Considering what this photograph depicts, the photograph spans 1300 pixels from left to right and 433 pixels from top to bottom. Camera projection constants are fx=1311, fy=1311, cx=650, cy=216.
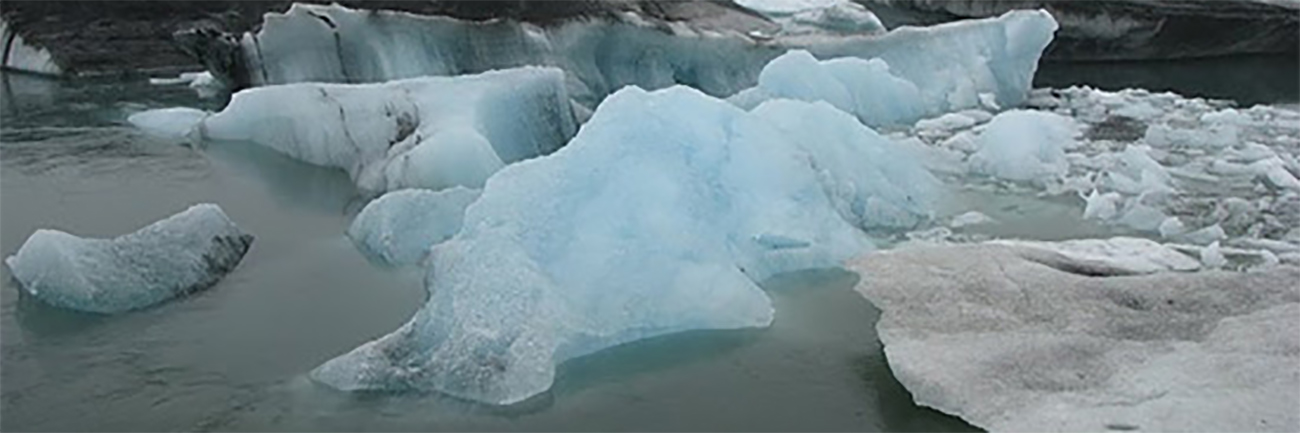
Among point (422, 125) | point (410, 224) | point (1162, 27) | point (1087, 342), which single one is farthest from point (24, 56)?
point (1162, 27)

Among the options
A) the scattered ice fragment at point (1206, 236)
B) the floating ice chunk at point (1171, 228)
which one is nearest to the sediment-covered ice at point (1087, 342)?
the scattered ice fragment at point (1206, 236)

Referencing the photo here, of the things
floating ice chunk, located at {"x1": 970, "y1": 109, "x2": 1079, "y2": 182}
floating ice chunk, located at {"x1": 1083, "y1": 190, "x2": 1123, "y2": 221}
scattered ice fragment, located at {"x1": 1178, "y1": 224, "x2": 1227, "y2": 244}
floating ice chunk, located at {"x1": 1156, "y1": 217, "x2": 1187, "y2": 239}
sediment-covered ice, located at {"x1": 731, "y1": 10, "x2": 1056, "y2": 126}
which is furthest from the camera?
sediment-covered ice, located at {"x1": 731, "y1": 10, "x2": 1056, "y2": 126}

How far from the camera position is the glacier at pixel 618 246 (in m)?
3.86

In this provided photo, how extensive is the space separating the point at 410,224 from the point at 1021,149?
12.1 ft

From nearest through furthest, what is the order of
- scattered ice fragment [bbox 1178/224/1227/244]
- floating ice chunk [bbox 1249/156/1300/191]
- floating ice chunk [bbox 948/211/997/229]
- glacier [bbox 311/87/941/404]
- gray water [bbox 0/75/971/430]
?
gray water [bbox 0/75/971/430] < glacier [bbox 311/87/941/404] < scattered ice fragment [bbox 1178/224/1227/244] < floating ice chunk [bbox 948/211/997/229] < floating ice chunk [bbox 1249/156/1300/191]

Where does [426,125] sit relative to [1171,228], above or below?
above

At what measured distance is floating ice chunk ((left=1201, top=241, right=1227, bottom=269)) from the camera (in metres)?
5.02

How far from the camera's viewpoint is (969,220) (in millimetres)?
5980

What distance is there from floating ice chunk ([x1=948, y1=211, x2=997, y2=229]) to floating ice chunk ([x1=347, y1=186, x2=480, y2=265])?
7.08ft

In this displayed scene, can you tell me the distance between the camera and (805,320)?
14.5ft

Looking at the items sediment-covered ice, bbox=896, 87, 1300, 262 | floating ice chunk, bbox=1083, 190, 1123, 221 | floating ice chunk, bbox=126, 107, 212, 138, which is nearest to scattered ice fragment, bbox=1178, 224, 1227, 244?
sediment-covered ice, bbox=896, 87, 1300, 262

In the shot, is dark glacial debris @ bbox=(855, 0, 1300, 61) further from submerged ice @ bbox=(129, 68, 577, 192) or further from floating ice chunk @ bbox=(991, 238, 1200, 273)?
floating ice chunk @ bbox=(991, 238, 1200, 273)

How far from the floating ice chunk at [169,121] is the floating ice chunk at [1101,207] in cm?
584

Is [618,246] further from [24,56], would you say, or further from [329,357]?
[24,56]
